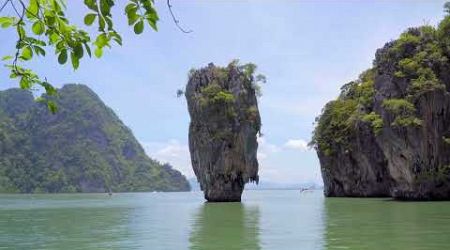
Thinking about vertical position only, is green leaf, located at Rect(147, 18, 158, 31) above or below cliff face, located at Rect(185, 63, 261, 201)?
below

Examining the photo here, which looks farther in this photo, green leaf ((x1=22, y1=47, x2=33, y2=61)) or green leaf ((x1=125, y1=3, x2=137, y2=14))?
green leaf ((x1=22, y1=47, x2=33, y2=61))

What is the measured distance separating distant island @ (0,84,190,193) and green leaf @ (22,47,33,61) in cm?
14043

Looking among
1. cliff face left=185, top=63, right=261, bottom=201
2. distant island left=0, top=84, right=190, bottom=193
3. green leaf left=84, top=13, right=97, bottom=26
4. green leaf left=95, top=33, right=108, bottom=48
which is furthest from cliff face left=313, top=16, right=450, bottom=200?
distant island left=0, top=84, right=190, bottom=193

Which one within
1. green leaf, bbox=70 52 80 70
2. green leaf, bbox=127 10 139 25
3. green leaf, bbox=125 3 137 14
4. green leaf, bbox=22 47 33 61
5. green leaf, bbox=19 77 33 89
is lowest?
green leaf, bbox=19 77 33 89

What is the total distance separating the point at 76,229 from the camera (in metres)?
20.9

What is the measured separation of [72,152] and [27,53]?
162m

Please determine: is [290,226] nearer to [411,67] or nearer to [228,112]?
[411,67]

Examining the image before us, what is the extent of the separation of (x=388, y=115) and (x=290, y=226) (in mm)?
22817

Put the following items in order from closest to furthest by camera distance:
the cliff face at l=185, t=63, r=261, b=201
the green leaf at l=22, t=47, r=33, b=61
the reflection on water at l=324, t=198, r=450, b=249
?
the green leaf at l=22, t=47, r=33, b=61 → the reflection on water at l=324, t=198, r=450, b=249 → the cliff face at l=185, t=63, r=261, b=201

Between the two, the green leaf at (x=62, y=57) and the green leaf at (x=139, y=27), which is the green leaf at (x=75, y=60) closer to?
the green leaf at (x=62, y=57)

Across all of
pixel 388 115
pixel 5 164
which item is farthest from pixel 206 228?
pixel 5 164

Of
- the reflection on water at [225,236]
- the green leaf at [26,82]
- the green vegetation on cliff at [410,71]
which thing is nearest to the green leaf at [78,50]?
the green leaf at [26,82]

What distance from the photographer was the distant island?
145 m

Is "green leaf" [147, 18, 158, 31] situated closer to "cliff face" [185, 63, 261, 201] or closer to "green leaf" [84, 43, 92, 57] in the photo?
"green leaf" [84, 43, 92, 57]
